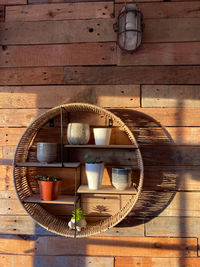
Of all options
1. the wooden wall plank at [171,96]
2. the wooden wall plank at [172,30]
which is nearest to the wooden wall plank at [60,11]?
the wooden wall plank at [172,30]

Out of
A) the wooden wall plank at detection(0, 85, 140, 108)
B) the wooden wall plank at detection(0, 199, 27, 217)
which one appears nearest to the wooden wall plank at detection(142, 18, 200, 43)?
the wooden wall plank at detection(0, 85, 140, 108)

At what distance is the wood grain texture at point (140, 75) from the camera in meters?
1.43

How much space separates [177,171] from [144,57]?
30.9 inches

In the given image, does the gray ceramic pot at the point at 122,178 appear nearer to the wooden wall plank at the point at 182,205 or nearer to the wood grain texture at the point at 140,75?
the wooden wall plank at the point at 182,205

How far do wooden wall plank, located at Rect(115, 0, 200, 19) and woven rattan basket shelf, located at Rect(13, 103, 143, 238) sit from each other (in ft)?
2.43

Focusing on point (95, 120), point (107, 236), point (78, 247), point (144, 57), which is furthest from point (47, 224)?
point (144, 57)

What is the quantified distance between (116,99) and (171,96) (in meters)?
0.36

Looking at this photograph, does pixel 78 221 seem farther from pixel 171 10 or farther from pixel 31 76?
pixel 171 10

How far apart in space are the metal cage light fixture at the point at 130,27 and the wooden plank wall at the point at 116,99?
0.09 meters

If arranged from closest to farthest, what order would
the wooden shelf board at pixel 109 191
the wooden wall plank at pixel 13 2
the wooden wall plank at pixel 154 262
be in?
the wooden shelf board at pixel 109 191 → the wooden wall plank at pixel 154 262 → the wooden wall plank at pixel 13 2

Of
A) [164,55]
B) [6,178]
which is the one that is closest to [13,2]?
[164,55]

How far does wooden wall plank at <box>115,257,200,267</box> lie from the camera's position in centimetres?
139

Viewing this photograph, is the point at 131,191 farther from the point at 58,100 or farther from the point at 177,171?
the point at 58,100

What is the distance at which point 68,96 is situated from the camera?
1.45m
